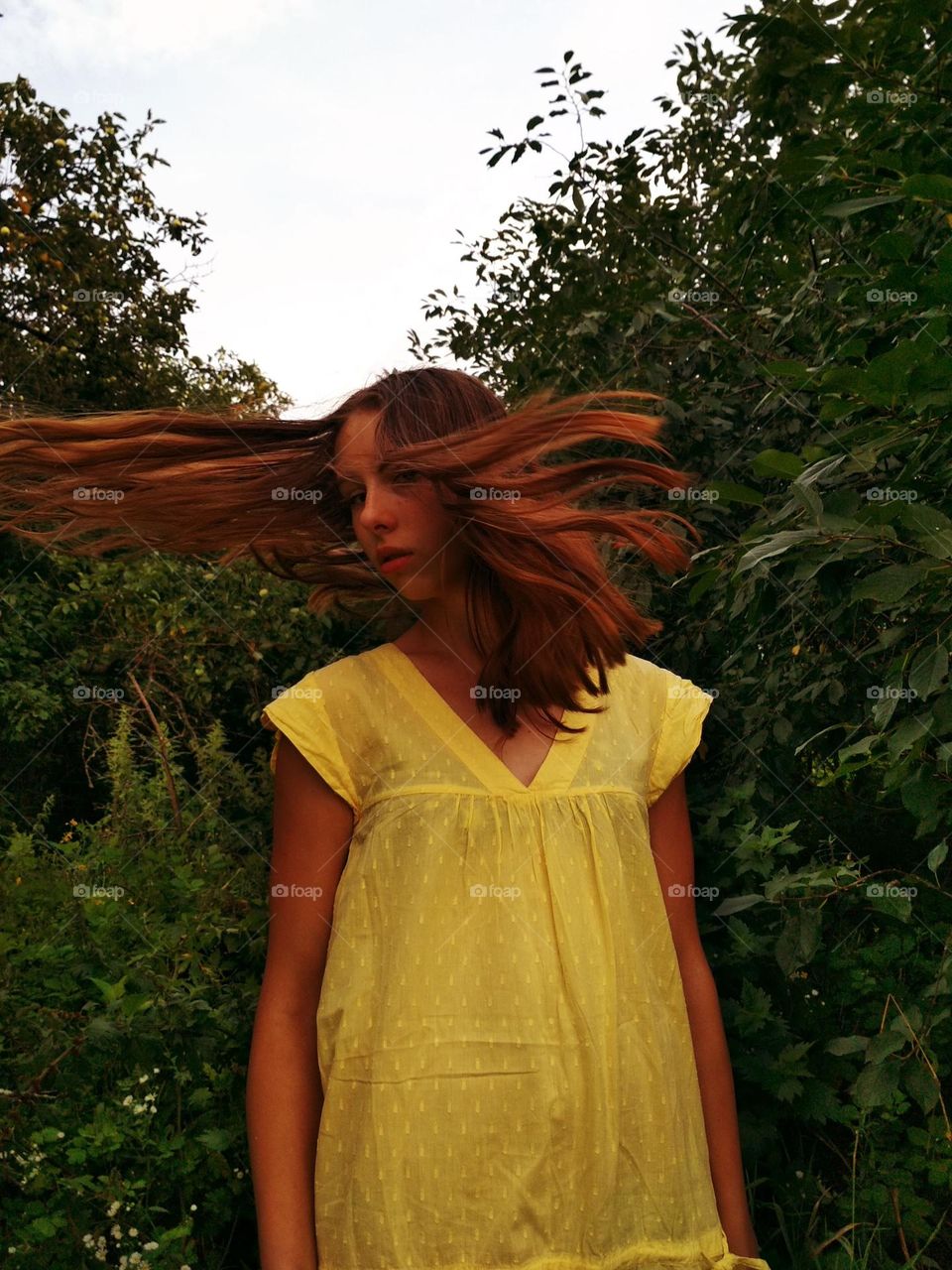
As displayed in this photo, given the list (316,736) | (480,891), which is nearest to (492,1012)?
(480,891)

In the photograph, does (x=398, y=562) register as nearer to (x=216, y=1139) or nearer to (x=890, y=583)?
(x=890, y=583)

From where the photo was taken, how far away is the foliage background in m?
1.59

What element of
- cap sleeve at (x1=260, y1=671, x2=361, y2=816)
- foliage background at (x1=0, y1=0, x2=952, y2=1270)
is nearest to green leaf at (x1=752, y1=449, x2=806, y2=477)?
foliage background at (x1=0, y1=0, x2=952, y2=1270)

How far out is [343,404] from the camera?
1672mm

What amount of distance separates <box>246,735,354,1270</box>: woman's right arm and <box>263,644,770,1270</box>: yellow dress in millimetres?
22

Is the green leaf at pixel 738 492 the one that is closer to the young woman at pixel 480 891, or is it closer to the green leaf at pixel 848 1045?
the young woman at pixel 480 891

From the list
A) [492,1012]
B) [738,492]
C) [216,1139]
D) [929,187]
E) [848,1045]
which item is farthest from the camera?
[216,1139]

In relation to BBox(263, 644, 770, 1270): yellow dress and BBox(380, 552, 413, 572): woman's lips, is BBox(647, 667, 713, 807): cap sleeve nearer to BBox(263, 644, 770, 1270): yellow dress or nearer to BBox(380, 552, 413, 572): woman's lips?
BBox(263, 644, 770, 1270): yellow dress

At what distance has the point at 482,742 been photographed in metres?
1.53

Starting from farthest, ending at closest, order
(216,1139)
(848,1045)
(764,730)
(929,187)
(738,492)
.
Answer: (764,730) → (216,1139) → (848,1045) → (738,492) → (929,187)

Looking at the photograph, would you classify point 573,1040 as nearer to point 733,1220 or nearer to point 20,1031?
point 733,1220

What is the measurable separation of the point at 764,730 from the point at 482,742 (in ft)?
2.71

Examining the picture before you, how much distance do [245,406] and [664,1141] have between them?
117cm

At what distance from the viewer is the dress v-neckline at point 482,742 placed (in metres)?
1.51
